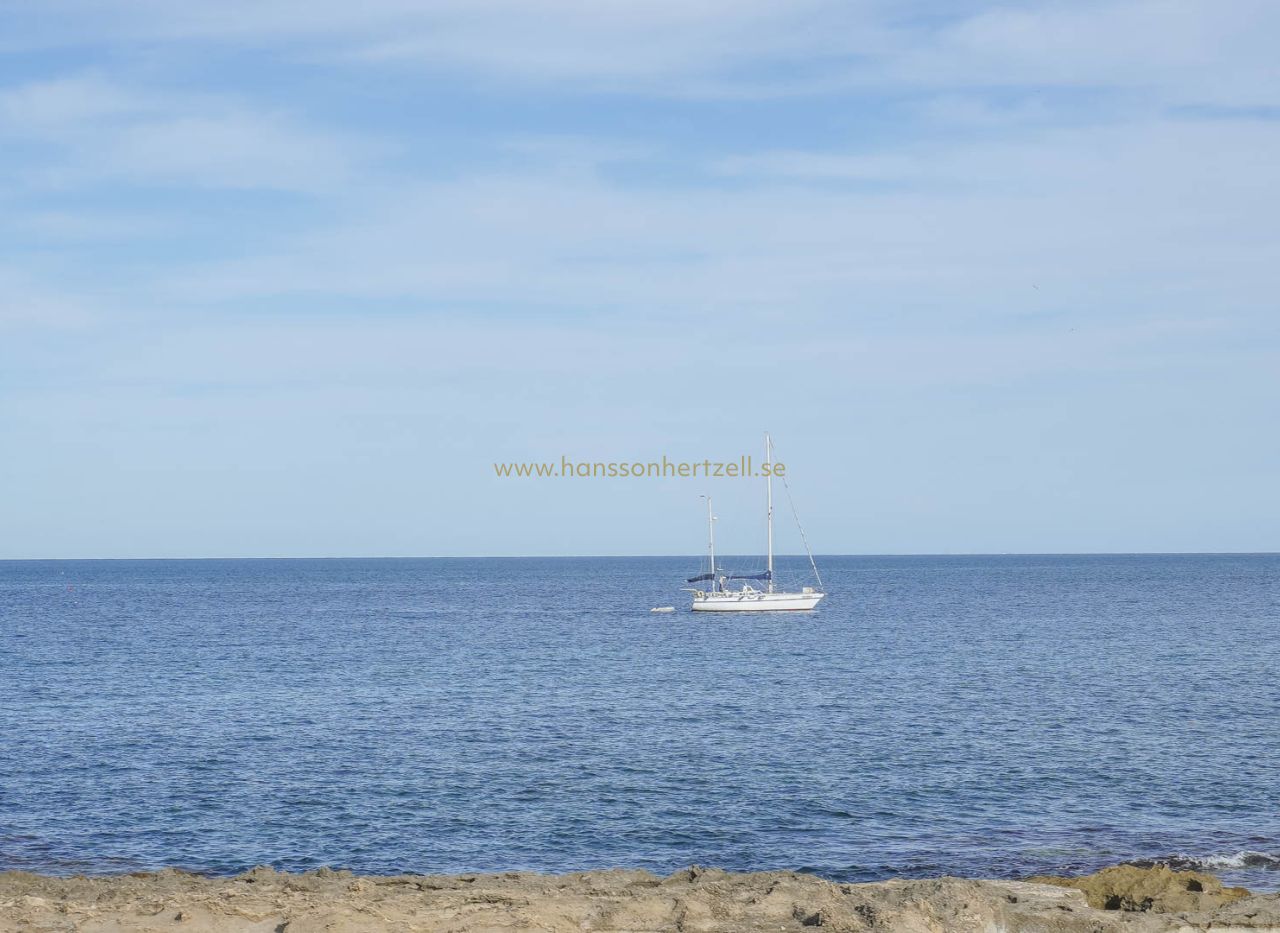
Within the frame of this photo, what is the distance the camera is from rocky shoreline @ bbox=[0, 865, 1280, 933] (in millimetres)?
17375

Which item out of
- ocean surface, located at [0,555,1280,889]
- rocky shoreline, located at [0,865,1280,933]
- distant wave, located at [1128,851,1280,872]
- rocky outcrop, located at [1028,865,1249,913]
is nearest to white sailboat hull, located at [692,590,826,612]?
ocean surface, located at [0,555,1280,889]

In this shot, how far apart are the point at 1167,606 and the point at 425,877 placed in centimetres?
12019

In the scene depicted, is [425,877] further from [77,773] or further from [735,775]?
[77,773]

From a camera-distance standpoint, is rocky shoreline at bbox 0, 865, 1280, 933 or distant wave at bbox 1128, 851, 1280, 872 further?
distant wave at bbox 1128, 851, 1280, 872

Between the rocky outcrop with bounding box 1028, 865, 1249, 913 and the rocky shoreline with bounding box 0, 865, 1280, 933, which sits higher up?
the rocky shoreline with bounding box 0, 865, 1280, 933

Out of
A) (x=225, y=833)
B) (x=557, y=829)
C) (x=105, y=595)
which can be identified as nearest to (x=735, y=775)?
(x=557, y=829)

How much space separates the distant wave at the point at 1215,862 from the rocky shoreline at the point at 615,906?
18.3 feet

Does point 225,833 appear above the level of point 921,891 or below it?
below

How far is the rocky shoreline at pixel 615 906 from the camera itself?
57.0 ft

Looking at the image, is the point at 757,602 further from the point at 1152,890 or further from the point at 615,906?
→ the point at 615,906

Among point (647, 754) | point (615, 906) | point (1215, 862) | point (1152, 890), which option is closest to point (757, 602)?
point (647, 754)

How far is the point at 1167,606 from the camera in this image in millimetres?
126688

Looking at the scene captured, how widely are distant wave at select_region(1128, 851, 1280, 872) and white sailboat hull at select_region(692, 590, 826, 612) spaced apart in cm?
8306

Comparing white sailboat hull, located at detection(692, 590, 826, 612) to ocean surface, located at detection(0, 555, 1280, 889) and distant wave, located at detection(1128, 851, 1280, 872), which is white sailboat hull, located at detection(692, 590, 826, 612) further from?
distant wave, located at detection(1128, 851, 1280, 872)
